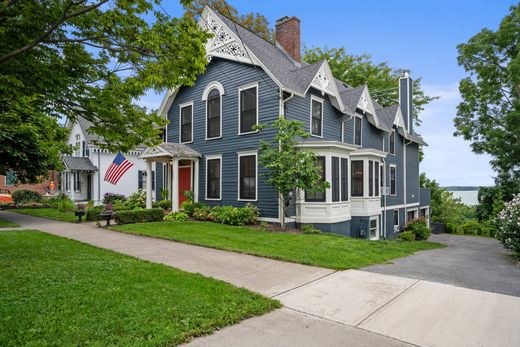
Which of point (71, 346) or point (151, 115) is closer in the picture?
point (71, 346)

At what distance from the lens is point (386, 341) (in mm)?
3686

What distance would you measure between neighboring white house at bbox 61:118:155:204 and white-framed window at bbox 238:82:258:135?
13184 millimetres

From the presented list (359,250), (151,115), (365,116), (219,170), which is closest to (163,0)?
(151,115)

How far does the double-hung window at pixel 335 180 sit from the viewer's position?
13.7m

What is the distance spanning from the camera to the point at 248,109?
14445 mm

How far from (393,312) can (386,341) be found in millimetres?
959

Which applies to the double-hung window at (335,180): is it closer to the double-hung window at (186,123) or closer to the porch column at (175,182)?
the porch column at (175,182)

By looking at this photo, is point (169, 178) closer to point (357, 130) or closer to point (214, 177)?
point (214, 177)

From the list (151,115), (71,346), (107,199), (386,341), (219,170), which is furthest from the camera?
(107,199)

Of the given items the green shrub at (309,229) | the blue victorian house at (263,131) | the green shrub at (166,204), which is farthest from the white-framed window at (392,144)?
the green shrub at (166,204)

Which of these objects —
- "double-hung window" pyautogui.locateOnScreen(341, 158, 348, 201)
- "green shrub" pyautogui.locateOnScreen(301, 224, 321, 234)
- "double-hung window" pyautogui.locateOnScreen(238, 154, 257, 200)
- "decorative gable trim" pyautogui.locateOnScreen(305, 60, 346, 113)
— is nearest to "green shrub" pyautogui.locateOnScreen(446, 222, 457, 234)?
"double-hung window" pyautogui.locateOnScreen(341, 158, 348, 201)

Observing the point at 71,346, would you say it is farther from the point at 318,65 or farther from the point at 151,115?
the point at 318,65

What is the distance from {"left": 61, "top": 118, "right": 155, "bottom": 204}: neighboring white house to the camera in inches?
1001

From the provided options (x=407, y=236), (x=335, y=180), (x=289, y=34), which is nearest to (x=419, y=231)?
(x=407, y=236)
